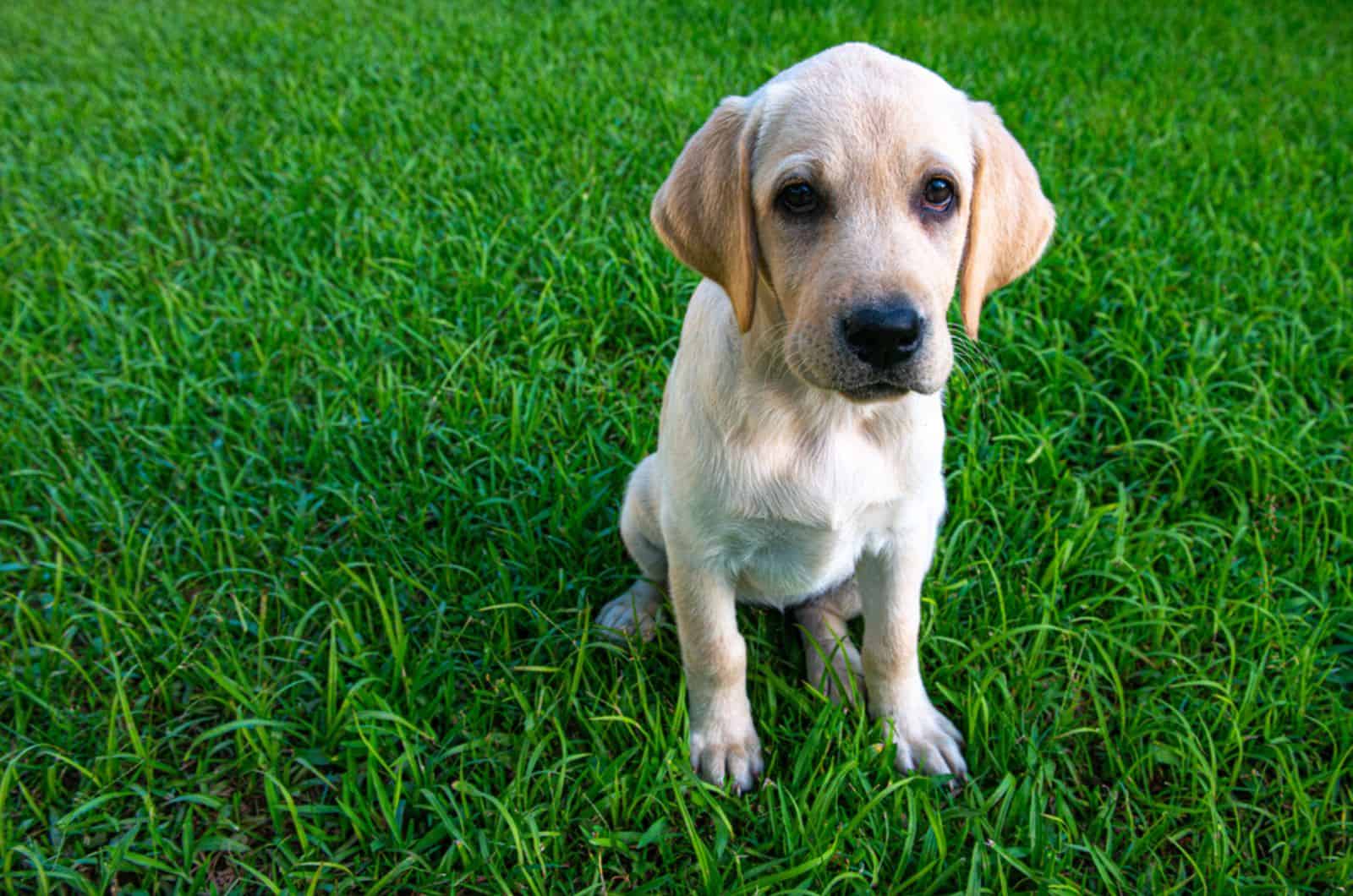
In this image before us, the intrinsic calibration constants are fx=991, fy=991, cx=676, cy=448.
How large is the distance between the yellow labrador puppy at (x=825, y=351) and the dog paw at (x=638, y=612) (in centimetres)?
16

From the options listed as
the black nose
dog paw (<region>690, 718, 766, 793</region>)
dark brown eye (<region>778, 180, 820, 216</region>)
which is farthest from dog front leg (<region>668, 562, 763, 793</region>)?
dark brown eye (<region>778, 180, 820, 216</region>)

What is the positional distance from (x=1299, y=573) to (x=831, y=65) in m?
2.25

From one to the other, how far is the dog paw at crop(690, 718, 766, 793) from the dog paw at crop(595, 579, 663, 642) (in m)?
0.39

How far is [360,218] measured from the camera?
16.0 feet

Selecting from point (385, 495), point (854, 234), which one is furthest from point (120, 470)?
point (854, 234)

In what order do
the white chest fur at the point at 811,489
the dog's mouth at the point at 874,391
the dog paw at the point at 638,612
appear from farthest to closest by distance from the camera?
the dog paw at the point at 638,612 < the white chest fur at the point at 811,489 < the dog's mouth at the point at 874,391

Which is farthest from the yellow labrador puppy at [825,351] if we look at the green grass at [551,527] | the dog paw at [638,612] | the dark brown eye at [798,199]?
the green grass at [551,527]

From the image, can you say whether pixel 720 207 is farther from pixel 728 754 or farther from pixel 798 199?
pixel 728 754

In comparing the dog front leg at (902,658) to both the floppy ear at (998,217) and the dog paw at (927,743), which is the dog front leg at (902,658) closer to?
the dog paw at (927,743)

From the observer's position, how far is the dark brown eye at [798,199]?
205cm

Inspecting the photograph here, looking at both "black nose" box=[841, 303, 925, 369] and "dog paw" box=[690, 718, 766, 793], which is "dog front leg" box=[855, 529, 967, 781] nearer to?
"dog paw" box=[690, 718, 766, 793]

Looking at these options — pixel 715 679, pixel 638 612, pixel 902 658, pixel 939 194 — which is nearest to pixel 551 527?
pixel 638 612

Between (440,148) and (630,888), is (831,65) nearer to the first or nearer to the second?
(630,888)

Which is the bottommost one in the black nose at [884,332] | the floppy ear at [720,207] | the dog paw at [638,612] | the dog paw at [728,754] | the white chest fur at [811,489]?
the dog paw at [728,754]
